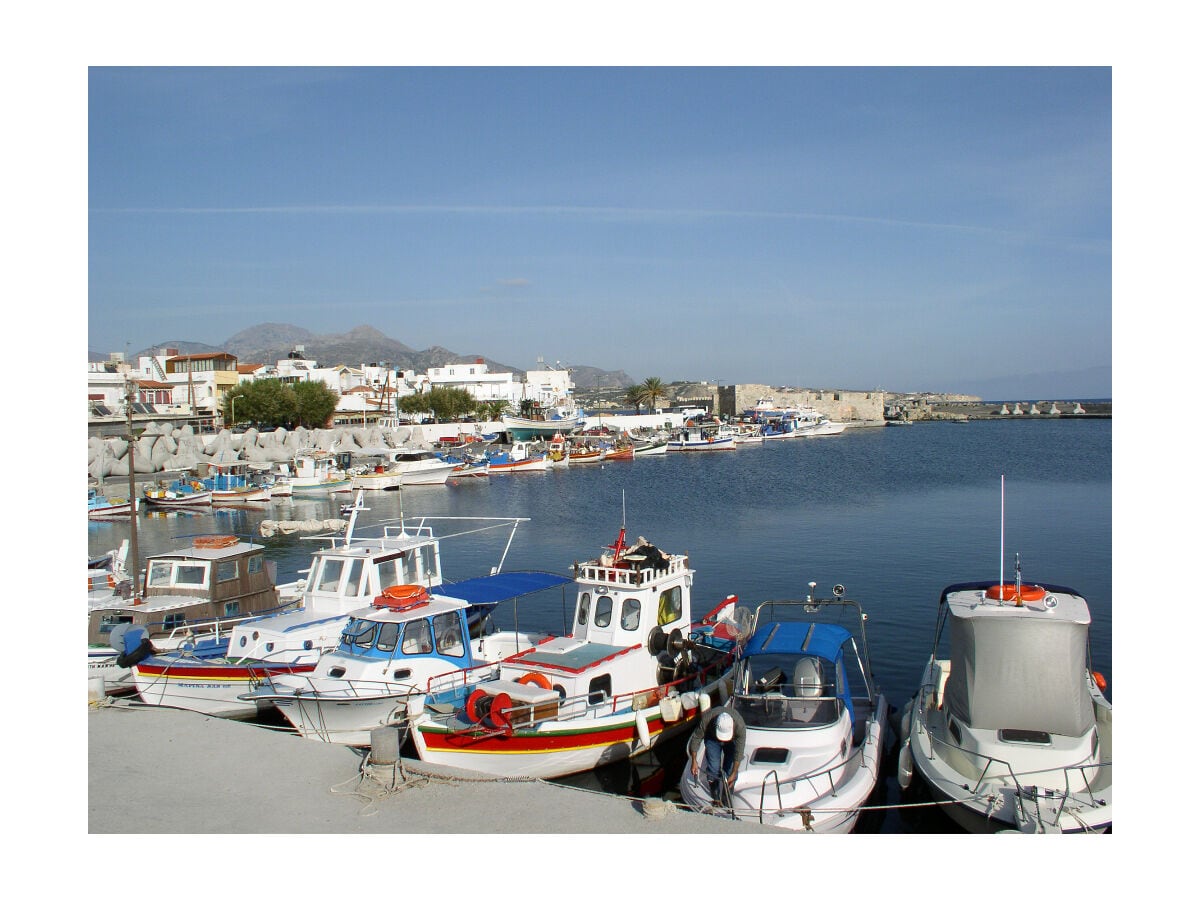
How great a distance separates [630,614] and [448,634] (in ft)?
9.06

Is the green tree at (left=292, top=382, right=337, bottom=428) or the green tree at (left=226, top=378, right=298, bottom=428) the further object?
the green tree at (left=292, top=382, right=337, bottom=428)

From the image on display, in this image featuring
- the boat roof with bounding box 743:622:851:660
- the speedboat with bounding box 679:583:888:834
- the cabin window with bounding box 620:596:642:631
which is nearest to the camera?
the speedboat with bounding box 679:583:888:834

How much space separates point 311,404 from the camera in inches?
2968

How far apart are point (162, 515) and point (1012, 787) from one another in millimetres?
45436

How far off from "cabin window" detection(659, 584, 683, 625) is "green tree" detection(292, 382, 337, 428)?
6567 cm

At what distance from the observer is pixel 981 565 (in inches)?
1021

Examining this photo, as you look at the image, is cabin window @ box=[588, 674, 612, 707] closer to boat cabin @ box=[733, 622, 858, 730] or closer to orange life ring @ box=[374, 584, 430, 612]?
boat cabin @ box=[733, 622, 858, 730]

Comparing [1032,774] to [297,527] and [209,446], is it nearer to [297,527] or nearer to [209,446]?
[297,527]

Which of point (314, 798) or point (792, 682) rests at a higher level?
point (792, 682)

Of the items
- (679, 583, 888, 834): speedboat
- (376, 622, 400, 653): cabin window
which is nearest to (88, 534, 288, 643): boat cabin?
(376, 622, 400, 653): cabin window

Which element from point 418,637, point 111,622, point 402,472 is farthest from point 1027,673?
point 402,472

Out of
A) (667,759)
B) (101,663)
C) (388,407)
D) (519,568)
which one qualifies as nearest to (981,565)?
(519,568)

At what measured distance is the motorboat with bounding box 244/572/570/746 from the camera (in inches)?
484

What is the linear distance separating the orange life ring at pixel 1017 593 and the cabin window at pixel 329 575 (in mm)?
10836
